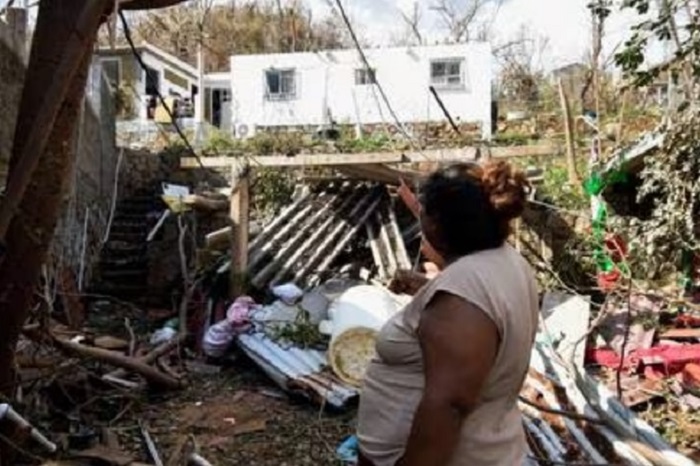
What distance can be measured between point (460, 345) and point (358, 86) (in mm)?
19649

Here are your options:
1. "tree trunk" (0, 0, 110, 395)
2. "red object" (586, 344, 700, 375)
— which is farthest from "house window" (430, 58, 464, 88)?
"tree trunk" (0, 0, 110, 395)

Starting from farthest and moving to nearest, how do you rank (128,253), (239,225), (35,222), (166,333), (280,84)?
(280,84) < (128,253) < (239,225) < (166,333) < (35,222)

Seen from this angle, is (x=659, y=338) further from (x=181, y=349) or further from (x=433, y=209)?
(x=433, y=209)

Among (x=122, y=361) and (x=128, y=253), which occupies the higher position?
(x=122, y=361)

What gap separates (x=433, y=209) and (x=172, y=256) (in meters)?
9.84

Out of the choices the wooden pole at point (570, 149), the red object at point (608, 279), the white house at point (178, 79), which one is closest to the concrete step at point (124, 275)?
the wooden pole at point (570, 149)

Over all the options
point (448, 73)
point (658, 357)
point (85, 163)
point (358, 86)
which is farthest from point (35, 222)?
point (448, 73)

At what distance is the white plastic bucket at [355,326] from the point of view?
257 inches

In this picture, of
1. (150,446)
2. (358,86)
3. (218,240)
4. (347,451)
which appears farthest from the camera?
(358,86)

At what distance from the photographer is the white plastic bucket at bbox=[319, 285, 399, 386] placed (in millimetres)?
6527

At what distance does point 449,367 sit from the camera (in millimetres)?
1617

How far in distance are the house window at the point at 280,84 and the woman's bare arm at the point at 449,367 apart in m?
20.4

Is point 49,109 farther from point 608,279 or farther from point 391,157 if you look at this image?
point 608,279

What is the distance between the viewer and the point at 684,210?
301 inches
